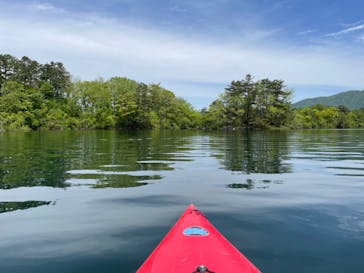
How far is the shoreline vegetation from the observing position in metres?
71.4

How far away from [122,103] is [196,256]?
2949 inches

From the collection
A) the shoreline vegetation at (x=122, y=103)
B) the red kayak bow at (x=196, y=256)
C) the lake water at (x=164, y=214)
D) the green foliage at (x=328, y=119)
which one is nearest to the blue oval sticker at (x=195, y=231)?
the red kayak bow at (x=196, y=256)

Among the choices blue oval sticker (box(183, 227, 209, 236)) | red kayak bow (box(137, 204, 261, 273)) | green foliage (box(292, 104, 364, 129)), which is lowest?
red kayak bow (box(137, 204, 261, 273))

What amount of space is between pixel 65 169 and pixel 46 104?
69365 mm

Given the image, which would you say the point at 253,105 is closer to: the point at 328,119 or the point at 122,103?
the point at 122,103

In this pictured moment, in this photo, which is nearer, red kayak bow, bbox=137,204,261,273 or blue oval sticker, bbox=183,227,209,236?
Answer: red kayak bow, bbox=137,204,261,273

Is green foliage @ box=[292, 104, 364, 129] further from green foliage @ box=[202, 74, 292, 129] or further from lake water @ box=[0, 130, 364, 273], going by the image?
lake water @ box=[0, 130, 364, 273]

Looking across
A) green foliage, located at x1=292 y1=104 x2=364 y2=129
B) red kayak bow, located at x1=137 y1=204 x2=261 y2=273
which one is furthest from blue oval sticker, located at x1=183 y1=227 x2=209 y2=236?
green foliage, located at x1=292 y1=104 x2=364 y2=129

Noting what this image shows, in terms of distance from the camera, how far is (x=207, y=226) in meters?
4.02

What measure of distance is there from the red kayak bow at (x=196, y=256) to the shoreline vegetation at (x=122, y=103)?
221 feet

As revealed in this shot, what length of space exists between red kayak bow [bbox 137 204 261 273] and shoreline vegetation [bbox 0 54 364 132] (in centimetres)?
6730

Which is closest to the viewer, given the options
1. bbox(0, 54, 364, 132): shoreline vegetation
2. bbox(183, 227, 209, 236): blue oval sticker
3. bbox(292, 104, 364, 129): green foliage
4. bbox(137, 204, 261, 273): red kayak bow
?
bbox(137, 204, 261, 273): red kayak bow

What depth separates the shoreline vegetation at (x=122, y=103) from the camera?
71438 mm

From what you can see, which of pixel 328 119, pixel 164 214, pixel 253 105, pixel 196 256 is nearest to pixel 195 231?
pixel 196 256
